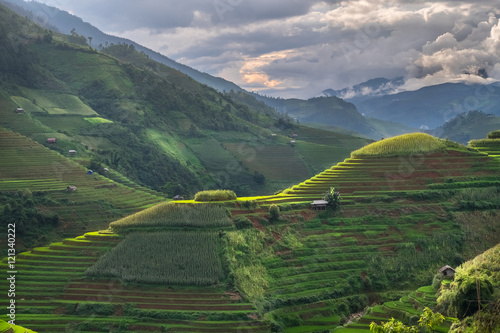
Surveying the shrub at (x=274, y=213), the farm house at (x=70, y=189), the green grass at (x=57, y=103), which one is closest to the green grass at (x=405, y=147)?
the shrub at (x=274, y=213)

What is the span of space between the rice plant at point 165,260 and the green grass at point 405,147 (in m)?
25.0

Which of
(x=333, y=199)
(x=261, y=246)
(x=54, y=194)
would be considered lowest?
(x=261, y=246)

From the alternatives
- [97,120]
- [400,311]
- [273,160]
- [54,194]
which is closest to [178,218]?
[400,311]

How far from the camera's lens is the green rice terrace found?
38531 millimetres

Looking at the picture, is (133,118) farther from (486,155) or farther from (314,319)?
(314,319)

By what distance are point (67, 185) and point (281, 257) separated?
131ft

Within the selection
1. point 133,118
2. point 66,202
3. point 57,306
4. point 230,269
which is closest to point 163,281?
point 230,269

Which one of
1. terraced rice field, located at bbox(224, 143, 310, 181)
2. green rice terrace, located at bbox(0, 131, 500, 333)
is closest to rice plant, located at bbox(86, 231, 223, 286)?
green rice terrace, located at bbox(0, 131, 500, 333)

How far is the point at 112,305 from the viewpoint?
39.0 metres

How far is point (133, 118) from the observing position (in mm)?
123312

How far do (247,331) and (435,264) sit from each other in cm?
2051

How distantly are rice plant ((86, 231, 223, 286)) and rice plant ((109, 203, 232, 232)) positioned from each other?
109cm

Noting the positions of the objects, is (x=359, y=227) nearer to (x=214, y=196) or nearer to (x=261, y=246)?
(x=261, y=246)

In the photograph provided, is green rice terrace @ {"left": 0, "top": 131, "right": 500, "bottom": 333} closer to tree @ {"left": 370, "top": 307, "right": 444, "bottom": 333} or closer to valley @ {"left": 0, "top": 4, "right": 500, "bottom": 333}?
valley @ {"left": 0, "top": 4, "right": 500, "bottom": 333}
